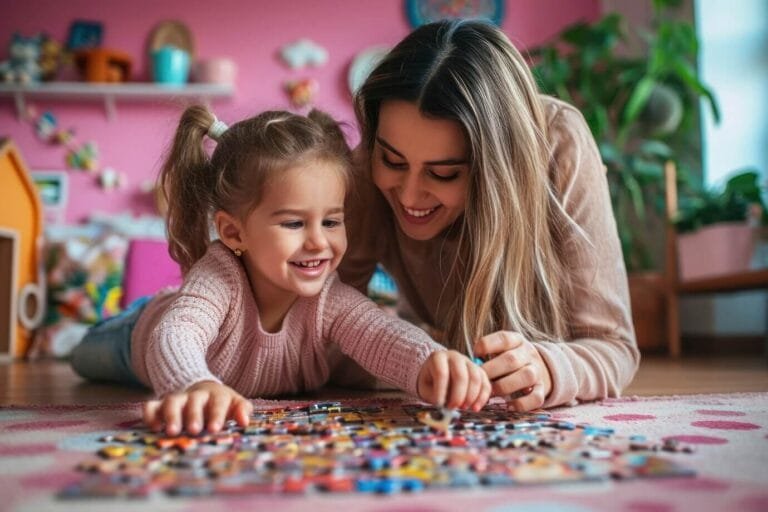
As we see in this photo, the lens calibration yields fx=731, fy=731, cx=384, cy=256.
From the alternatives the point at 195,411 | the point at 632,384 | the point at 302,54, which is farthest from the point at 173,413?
the point at 302,54

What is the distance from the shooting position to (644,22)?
3.31 m

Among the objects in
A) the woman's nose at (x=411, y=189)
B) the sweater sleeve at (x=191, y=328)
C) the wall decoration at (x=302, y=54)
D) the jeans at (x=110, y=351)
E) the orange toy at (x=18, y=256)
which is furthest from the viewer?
the wall decoration at (x=302, y=54)

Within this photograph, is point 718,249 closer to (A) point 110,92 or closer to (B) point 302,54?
(B) point 302,54

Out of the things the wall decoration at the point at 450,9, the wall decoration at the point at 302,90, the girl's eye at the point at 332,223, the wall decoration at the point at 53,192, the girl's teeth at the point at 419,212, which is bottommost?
the girl's eye at the point at 332,223

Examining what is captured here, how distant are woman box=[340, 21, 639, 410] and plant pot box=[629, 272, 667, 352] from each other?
1635 mm

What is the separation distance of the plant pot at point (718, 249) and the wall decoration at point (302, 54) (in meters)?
1.85

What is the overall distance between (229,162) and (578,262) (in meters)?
0.58

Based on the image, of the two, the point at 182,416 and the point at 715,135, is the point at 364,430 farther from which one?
the point at 715,135

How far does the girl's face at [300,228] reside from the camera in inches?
41.3

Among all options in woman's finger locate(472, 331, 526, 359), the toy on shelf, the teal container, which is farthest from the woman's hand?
the toy on shelf

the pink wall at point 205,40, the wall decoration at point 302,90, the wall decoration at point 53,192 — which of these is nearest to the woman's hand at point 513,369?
the pink wall at point 205,40

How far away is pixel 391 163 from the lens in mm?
1165

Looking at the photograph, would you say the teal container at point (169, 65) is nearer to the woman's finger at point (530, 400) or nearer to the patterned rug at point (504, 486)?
the patterned rug at point (504, 486)

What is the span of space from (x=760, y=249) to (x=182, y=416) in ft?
6.86
